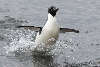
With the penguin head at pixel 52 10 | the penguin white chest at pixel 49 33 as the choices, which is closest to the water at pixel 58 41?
the penguin white chest at pixel 49 33

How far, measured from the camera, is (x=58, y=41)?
470 inches

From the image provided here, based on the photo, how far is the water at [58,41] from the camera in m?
10.8

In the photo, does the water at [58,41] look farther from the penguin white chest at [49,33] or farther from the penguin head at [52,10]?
the penguin head at [52,10]

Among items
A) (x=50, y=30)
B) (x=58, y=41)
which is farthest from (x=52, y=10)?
(x=58, y=41)

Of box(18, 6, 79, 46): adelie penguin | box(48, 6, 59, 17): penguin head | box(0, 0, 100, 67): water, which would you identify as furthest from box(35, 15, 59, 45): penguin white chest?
box(0, 0, 100, 67): water

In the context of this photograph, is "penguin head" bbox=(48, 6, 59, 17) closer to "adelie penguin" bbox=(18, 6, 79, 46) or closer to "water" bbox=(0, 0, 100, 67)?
"adelie penguin" bbox=(18, 6, 79, 46)

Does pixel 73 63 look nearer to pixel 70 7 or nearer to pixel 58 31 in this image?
pixel 58 31

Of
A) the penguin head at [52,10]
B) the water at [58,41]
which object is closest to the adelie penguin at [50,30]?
the penguin head at [52,10]

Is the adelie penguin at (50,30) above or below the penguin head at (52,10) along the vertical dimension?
below

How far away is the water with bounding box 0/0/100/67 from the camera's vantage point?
1079 cm

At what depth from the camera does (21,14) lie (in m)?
14.2

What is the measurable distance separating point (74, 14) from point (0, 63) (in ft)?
15.3

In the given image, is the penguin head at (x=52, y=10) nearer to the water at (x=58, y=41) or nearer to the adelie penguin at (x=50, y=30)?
the adelie penguin at (x=50, y=30)

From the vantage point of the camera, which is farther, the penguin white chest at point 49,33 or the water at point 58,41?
the penguin white chest at point 49,33
